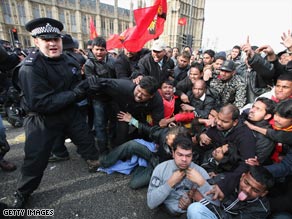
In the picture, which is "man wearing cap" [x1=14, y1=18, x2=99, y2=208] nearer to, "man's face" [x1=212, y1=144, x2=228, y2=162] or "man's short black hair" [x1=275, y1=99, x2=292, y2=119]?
"man's face" [x1=212, y1=144, x2=228, y2=162]

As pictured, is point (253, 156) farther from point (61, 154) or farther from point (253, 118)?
point (61, 154)

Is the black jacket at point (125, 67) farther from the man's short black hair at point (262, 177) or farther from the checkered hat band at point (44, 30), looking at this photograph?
the man's short black hair at point (262, 177)

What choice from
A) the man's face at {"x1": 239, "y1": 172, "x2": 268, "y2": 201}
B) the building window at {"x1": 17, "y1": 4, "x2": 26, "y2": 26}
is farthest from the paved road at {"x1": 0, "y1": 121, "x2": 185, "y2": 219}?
the building window at {"x1": 17, "y1": 4, "x2": 26, "y2": 26}

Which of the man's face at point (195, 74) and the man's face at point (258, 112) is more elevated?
the man's face at point (195, 74)

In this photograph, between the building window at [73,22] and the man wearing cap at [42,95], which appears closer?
the man wearing cap at [42,95]

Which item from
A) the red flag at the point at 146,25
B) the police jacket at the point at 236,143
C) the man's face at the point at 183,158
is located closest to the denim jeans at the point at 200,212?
the police jacket at the point at 236,143

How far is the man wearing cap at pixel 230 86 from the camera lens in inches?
125

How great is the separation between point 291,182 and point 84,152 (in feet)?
8.07

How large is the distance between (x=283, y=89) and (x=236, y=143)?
963 millimetres

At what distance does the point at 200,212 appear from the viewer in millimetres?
1679

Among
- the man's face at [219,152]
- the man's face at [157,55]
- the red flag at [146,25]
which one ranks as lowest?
the man's face at [219,152]

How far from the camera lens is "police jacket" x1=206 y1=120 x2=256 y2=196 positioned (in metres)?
1.84

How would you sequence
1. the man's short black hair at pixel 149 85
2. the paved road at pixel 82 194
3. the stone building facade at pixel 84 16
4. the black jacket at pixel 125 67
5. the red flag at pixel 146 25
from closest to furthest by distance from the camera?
the paved road at pixel 82 194, the man's short black hair at pixel 149 85, the black jacket at pixel 125 67, the red flag at pixel 146 25, the stone building facade at pixel 84 16

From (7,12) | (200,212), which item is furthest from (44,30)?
(7,12)
